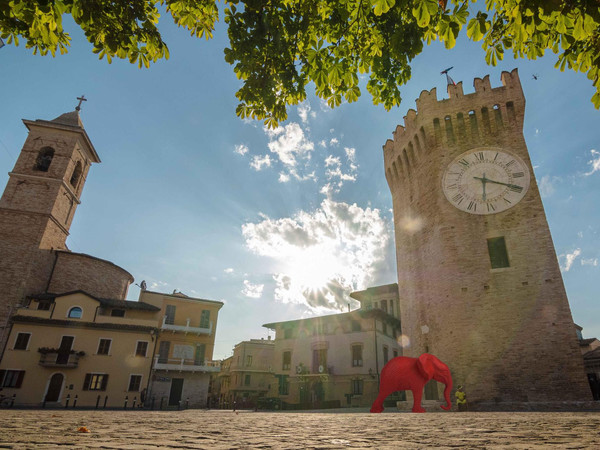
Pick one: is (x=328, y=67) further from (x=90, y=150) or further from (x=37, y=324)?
(x=90, y=150)

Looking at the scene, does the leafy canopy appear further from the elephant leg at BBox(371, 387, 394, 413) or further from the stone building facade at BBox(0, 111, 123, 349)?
the stone building facade at BBox(0, 111, 123, 349)

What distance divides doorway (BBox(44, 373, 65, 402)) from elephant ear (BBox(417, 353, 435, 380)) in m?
26.2

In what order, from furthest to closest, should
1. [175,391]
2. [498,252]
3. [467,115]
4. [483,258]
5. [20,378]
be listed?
[175,391] < [20,378] < [467,115] < [498,252] < [483,258]

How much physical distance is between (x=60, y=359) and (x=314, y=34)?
30722 millimetres

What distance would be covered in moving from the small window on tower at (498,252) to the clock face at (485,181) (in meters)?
1.55

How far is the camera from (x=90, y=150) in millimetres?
36875

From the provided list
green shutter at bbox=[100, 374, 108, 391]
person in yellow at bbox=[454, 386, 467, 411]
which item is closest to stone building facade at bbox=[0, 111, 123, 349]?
green shutter at bbox=[100, 374, 108, 391]

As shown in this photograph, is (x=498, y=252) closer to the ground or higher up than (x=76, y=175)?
closer to the ground

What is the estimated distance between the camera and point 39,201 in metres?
30.5

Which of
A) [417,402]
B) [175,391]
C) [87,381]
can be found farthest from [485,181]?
[87,381]

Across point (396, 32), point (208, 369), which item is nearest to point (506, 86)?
point (396, 32)

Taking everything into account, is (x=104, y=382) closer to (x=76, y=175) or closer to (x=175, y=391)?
(x=175, y=391)

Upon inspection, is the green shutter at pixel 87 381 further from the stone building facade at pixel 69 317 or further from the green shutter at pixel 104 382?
the green shutter at pixel 104 382

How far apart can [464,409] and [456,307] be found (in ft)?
14.7
